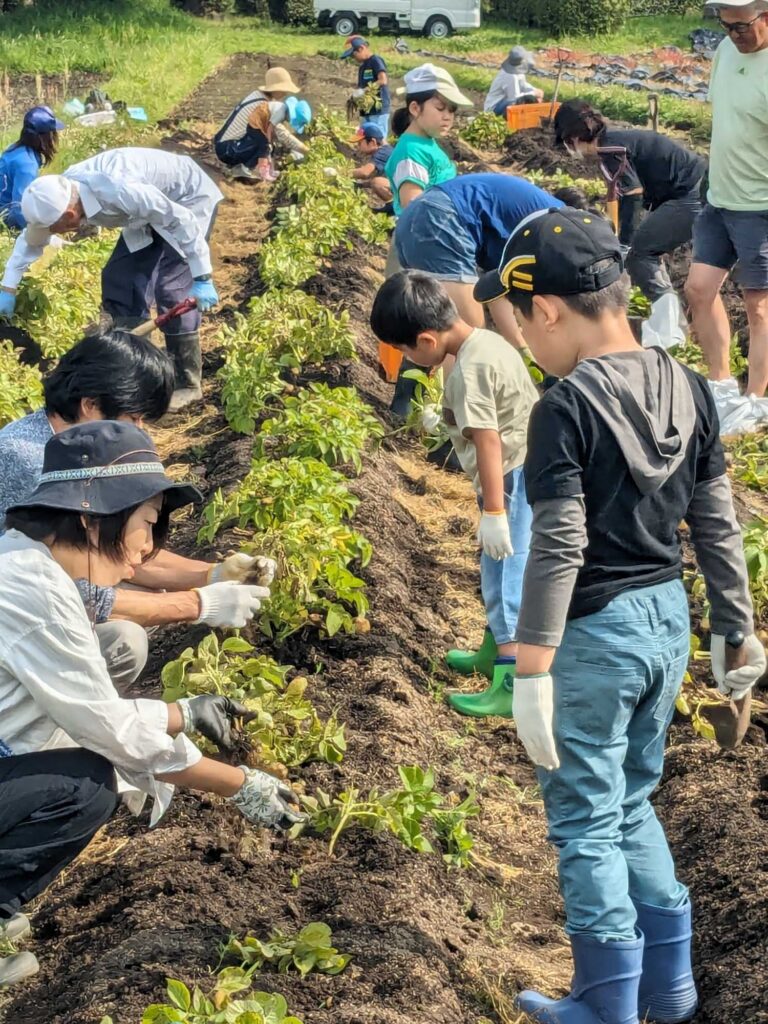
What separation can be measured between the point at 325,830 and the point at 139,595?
0.88m

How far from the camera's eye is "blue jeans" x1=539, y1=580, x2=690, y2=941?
2570 millimetres

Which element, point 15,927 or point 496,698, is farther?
point 496,698

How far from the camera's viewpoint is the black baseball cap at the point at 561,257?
2.54 m

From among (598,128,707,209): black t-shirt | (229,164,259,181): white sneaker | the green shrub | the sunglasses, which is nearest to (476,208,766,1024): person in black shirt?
the sunglasses

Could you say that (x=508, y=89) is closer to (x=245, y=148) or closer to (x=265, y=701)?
(x=245, y=148)

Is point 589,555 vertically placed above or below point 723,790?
above

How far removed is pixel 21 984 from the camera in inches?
119

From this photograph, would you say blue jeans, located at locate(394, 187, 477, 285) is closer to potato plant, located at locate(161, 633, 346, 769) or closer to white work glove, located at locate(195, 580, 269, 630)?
white work glove, located at locate(195, 580, 269, 630)

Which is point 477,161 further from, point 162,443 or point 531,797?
point 531,797

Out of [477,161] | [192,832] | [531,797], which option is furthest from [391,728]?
[477,161]

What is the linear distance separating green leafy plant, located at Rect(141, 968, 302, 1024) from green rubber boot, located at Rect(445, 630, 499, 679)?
7.25 feet

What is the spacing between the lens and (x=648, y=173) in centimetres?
723

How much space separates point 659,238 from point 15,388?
12.2ft

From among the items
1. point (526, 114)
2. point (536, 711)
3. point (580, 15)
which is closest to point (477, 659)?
point (536, 711)
